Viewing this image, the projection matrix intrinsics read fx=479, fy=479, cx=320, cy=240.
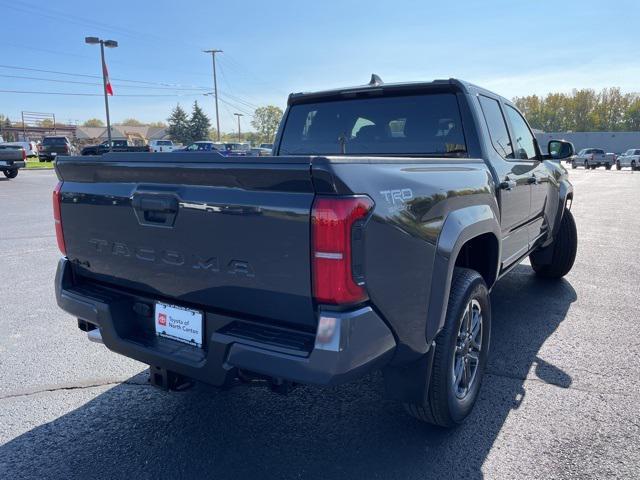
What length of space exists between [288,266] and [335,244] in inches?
8.8

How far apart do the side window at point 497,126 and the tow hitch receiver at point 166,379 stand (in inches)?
107

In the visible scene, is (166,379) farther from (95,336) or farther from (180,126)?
(180,126)

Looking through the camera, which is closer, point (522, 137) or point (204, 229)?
point (204, 229)

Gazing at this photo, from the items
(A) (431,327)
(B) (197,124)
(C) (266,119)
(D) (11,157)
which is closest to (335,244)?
(A) (431,327)

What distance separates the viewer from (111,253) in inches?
97.3

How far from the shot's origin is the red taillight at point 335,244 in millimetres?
1770

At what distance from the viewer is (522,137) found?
452 centimetres

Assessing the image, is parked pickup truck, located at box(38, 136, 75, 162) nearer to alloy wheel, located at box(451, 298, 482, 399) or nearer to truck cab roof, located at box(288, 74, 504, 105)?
truck cab roof, located at box(288, 74, 504, 105)

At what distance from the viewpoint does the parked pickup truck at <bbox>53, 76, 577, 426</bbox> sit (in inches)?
71.7

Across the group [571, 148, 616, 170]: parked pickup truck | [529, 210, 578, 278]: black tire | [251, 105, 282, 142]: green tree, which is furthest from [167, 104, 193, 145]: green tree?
[529, 210, 578, 278]: black tire

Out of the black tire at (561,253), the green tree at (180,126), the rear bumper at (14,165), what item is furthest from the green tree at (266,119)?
the black tire at (561,253)

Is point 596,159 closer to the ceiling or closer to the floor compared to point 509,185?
closer to the floor

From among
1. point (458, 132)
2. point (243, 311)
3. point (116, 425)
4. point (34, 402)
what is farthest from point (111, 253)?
point (458, 132)

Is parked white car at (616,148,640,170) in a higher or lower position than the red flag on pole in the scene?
lower
